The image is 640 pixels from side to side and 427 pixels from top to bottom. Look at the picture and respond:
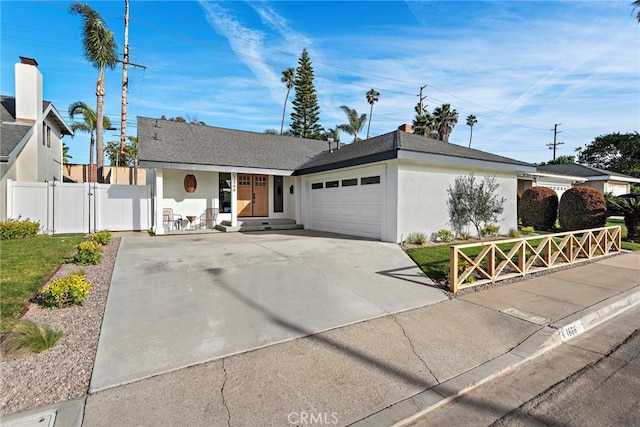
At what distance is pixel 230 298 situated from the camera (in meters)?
4.94

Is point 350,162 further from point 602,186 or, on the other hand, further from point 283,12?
point 602,186

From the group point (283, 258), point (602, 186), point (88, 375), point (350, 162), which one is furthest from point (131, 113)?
point (602, 186)

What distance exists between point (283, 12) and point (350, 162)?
8.01 m

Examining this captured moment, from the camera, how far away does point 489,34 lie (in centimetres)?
1074

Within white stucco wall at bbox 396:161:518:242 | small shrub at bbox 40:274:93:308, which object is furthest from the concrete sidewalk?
white stucco wall at bbox 396:161:518:242

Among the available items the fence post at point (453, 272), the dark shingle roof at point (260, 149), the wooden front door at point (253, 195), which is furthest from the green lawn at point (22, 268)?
the wooden front door at point (253, 195)

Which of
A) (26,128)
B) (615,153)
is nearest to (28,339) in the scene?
(26,128)

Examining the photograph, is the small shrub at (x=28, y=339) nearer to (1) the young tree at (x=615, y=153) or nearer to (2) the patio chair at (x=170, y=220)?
(2) the patio chair at (x=170, y=220)

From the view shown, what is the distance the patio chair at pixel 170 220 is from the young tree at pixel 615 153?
1772 inches

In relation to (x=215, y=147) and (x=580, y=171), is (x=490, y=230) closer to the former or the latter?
(x=215, y=147)

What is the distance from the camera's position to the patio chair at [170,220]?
42.7ft

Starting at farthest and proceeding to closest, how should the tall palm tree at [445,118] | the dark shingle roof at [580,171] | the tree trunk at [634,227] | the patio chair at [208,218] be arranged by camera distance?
1. the tall palm tree at [445,118]
2. the dark shingle roof at [580,171]
3. the patio chair at [208,218]
4. the tree trunk at [634,227]

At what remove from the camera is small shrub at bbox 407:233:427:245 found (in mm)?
10125

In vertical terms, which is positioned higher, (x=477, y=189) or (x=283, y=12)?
(x=283, y=12)
